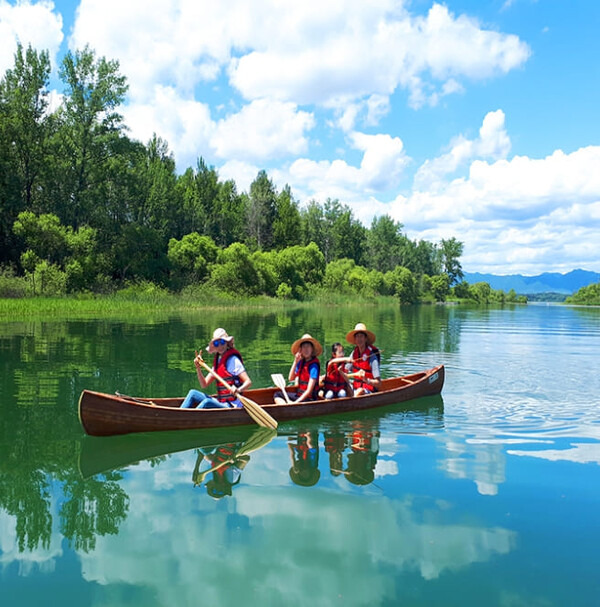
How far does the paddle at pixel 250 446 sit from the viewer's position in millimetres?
7416

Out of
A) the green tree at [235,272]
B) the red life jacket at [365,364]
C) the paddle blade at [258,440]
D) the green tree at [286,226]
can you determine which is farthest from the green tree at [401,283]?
the paddle blade at [258,440]

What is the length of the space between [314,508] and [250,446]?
8.94 feet

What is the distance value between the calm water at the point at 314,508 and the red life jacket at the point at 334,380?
725mm

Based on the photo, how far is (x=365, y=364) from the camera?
1176 centimetres

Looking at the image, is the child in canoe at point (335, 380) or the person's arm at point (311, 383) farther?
the child in canoe at point (335, 380)

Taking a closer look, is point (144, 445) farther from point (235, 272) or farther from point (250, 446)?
point (235, 272)

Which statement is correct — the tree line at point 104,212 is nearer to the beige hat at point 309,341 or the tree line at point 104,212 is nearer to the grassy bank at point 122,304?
the grassy bank at point 122,304

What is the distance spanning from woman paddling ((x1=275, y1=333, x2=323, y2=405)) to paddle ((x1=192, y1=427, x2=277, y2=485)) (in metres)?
0.98

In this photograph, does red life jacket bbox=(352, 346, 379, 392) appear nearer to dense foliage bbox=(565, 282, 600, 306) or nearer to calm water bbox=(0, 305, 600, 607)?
calm water bbox=(0, 305, 600, 607)

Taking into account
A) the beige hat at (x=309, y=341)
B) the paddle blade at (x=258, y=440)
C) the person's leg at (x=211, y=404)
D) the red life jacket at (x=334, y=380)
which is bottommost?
the paddle blade at (x=258, y=440)

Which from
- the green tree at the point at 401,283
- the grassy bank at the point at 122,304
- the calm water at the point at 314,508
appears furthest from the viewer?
the green tree at the point at 401,283

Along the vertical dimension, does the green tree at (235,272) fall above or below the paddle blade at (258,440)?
above

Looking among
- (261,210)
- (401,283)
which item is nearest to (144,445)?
(261,210)

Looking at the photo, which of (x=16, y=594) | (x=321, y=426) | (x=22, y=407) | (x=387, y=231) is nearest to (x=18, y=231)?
(x=22, y=407)
